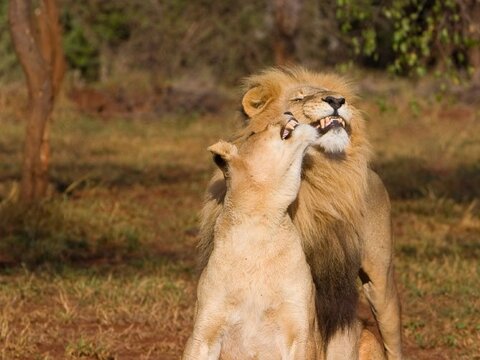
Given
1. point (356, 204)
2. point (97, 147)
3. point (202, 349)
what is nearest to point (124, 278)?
point (356, 204)

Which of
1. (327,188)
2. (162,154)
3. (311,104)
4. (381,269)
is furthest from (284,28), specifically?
(311,104)

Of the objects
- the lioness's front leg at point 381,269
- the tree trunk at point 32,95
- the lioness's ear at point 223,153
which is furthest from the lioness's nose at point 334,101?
the tree trunk at point 32,95

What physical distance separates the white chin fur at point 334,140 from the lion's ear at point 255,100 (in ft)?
1.05

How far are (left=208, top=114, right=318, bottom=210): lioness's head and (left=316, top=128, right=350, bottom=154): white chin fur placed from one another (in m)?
0.24

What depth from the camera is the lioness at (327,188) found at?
401 cm

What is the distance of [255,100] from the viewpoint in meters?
4.21

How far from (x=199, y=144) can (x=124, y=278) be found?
24.4 feet

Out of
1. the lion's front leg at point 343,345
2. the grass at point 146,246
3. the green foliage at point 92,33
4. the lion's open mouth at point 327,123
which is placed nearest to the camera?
the lion's open mouth at point 327,123

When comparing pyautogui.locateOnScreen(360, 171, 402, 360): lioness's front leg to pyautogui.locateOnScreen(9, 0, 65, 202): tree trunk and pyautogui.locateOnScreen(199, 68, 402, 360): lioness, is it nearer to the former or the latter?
pyautogui.locateOnScreen(199, 68, 402, 360): lioness

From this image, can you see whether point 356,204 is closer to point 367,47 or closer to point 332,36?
point 367,47

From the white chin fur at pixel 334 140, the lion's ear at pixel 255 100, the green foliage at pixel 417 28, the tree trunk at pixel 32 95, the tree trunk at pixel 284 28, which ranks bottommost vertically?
the tree trunk at pixel 284 28

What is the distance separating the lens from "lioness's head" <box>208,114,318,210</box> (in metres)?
3.64

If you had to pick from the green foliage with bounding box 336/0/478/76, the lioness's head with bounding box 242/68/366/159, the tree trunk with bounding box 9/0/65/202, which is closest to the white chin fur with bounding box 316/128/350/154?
the lioness's head with bounding box 242/68/366/159

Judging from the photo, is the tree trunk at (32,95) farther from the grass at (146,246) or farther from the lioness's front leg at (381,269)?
the lioness's front leg at (381,269)
